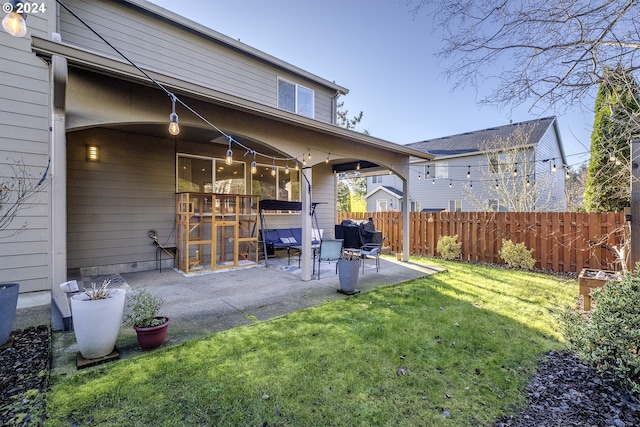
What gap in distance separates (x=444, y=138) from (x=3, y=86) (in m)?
20.5

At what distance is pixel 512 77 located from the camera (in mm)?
3750

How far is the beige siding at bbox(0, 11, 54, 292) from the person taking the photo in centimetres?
415

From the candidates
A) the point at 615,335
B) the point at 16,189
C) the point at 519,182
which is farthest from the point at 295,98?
the point at 519,182

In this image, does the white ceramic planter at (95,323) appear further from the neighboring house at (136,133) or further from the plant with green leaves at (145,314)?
the neighboring house at (136,133)

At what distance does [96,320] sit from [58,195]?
1.62 m

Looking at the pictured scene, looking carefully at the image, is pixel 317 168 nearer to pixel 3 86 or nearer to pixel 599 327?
pixel 3 86

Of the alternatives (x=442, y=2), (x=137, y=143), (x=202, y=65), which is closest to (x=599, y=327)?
(x=442, y=2)

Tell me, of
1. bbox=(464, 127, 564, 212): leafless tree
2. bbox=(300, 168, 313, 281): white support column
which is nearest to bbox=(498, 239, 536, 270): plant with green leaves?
bbox=(464, 127, 564, 212): leafless tree

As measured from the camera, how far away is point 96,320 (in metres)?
2.61

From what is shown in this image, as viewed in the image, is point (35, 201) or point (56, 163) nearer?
point (56, 163)

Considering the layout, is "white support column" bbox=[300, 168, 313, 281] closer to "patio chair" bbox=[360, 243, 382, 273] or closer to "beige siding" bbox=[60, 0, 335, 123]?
"patio chair" bbox=[360, 243, 382, 273]

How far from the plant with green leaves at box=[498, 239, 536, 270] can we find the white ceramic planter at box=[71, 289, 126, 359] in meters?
8.13

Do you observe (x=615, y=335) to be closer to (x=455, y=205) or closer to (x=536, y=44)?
(x=536, y=44)

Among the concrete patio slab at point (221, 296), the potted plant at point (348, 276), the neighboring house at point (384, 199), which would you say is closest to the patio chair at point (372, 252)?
the concrete patio slab at point (221, 296)
